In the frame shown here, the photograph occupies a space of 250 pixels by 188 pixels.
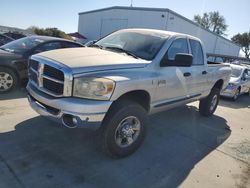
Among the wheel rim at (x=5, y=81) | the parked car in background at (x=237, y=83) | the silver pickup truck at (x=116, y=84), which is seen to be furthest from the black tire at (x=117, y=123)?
the parked car in background at (x=237, y=83)

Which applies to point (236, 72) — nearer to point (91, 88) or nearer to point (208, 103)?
point (208, 103)

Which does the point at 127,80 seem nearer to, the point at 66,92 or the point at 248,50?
the point at 66,92

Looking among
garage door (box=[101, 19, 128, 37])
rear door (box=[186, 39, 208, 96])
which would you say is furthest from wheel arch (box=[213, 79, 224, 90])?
garage door (box=[101, 19, 128, 37])

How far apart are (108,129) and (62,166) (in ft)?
2.63

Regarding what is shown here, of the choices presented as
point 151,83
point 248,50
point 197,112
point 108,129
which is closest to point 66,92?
point 108,129

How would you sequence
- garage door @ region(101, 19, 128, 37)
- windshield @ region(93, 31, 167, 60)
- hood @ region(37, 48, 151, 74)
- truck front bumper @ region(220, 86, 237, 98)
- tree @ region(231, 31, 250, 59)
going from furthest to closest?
tree @ region(231, 31, 250, 59) → garage door @ region(101, 19, 128, 37) → truck front bumper @ region(220, 86, 237, 98) → windshield @ region(93, 31, 167, 60) → hood @ region(37, 48, 151, 74)

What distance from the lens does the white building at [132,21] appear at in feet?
89.0

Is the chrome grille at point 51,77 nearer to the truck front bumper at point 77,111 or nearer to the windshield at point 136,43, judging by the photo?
the truck front bumper at point 77,111

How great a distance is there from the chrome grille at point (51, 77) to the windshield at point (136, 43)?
4.55 feet

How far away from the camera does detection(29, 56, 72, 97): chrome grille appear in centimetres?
319

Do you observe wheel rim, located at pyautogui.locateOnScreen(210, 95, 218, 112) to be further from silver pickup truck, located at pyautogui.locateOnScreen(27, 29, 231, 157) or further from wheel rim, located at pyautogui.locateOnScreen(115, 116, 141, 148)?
wheel rim, located at pyautogui.locateOnScreen(115, 116, 141, 148)

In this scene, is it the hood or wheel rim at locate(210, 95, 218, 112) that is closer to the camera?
the hood

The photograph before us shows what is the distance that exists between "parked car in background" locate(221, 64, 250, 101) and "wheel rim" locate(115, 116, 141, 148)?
7.14 metres

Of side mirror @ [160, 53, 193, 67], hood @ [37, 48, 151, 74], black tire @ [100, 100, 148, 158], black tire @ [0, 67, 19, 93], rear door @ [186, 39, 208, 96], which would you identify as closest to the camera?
hood @ [37, 48, 151, 74]
